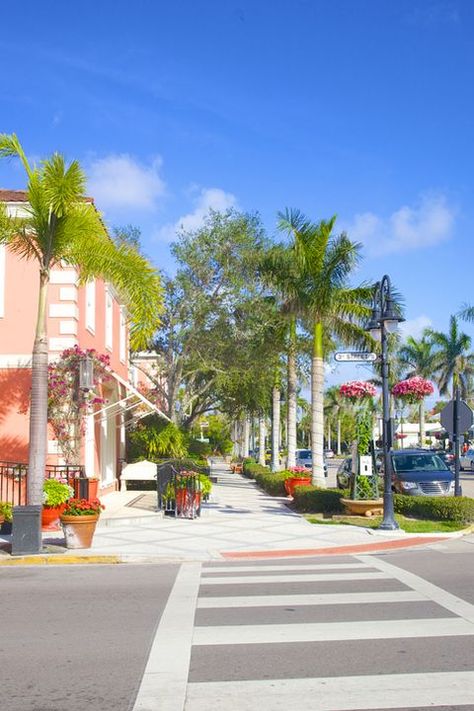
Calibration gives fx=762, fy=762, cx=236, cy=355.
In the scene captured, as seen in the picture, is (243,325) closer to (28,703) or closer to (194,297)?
(194,297)

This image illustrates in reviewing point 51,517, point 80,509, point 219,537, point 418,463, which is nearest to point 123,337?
point 418,463

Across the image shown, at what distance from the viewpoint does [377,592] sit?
895cm

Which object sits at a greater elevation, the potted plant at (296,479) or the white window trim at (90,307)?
the white window trim at (90,307)

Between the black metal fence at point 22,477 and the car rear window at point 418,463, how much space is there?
8.75 meters

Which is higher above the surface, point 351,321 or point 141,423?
point 351,321

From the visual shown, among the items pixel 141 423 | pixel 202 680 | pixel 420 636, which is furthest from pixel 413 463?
pixel 202 680

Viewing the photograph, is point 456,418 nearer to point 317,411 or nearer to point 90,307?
point 317,411

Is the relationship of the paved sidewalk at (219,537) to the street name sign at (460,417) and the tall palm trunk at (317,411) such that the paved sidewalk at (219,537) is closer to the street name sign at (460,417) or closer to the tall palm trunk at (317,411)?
the tall palm trunk at (317,411)

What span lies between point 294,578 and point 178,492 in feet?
26.7

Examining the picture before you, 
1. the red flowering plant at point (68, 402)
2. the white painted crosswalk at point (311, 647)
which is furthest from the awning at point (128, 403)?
the white painted crosswalk at point (311, 647)

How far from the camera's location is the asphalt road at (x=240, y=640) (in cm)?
526

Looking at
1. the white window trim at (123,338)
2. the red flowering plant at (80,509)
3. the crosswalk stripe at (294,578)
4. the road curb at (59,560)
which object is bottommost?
the road curb at (59,560)

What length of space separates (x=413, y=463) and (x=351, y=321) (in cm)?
434

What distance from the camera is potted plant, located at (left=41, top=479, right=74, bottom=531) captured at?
49.4 ft
